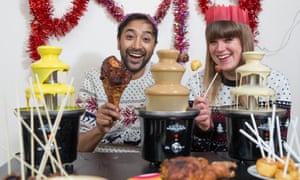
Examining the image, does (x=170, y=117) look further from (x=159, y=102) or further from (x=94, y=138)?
(x=94, y=138)

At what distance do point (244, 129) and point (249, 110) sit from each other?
0.05 metres

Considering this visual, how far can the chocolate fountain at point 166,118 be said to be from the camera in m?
0.99

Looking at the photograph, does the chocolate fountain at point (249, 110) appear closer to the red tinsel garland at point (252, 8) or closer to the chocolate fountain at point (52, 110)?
the chocolate fountain at point (52, 110)

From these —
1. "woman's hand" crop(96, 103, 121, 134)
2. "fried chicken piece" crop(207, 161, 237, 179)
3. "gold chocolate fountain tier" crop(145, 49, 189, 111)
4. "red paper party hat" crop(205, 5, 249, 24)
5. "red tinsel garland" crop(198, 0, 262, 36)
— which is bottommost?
"fried chicken piece" crop(207, 161, 237, 179)

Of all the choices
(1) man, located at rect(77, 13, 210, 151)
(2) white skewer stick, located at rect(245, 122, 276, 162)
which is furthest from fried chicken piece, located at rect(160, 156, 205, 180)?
(1) man, located at rect(77, 13, 210, 151)

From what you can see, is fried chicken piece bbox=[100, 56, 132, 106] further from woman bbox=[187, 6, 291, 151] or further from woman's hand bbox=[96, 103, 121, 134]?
woman bbox=[187, 6, 291, 151]

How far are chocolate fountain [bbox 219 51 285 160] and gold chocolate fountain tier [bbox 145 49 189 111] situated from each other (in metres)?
0.14

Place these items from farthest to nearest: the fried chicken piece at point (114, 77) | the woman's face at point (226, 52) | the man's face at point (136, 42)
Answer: the man's face at point (136, 42) → the woman's face at point (226, 52) → the fried chicken piece at point (114, 77)

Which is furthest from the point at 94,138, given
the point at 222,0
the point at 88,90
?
the point at 222,0

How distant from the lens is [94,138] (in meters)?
1.51

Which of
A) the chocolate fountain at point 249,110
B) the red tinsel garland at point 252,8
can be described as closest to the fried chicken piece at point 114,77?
the chocolate fountain at point 249,110

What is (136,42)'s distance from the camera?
5.71 ft

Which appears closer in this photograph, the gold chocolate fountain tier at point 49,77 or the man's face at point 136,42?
the gold chocolate fountain tier at point 49,77

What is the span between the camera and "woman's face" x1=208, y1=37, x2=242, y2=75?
1.59m
